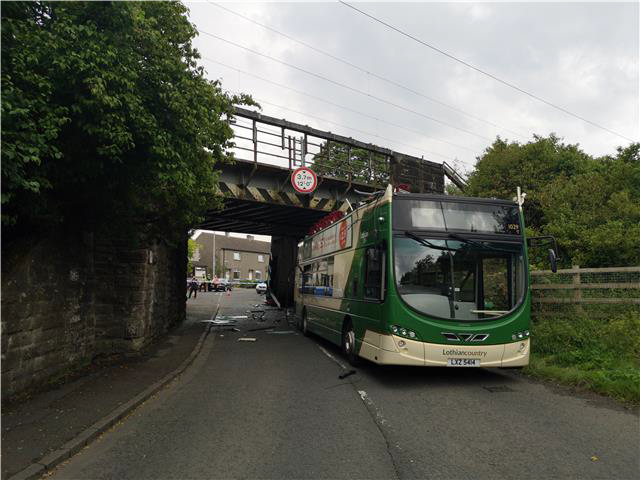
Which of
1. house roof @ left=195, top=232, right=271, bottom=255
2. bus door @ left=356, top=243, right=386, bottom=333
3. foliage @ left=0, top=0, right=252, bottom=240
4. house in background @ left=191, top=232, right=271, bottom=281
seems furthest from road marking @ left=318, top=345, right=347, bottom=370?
house roof @ left=195, top=232, right=271, bottom=255

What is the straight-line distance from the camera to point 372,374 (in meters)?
9.26

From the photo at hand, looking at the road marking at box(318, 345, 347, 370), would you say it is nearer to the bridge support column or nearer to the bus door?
the bus door

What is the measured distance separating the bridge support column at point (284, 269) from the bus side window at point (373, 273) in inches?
825

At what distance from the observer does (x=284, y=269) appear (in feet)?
107

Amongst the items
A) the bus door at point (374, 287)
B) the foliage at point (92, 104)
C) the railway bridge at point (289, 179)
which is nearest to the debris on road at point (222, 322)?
the railway bridge at point (289, 179)

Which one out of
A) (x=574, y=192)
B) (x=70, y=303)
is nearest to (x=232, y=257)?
(x=574, y=192)

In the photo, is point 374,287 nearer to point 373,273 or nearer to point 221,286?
point 373,273

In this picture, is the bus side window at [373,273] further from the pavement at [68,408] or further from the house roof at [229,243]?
the house roof at [229,243]

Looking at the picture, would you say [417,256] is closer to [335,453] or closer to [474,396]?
[474,396]

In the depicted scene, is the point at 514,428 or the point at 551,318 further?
the point at 551,318

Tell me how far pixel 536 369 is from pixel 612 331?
1.57m

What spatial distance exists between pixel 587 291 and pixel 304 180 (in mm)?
10617

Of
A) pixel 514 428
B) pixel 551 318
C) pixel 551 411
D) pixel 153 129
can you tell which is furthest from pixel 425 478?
pixel 551 318

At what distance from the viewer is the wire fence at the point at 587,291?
962 centimetres
